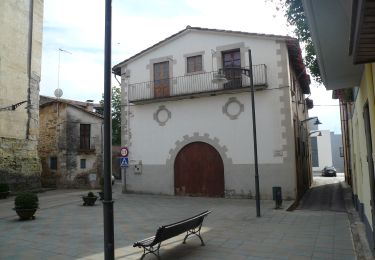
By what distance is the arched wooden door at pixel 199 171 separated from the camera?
16.3 meters

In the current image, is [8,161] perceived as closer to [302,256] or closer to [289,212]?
[289,212]

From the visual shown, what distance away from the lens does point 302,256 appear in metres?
6.66

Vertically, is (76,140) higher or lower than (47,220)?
higher

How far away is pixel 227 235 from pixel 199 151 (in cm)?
852

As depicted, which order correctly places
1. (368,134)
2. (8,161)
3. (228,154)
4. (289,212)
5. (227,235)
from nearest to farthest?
(368,134), (227,235), (289,212), (228,154), (8,161)

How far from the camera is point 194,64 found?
1750 cm

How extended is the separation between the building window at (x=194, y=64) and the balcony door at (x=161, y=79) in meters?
1.25

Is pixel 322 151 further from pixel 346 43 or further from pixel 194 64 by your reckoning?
pixel 346 43

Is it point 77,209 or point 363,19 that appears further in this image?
point 77,209

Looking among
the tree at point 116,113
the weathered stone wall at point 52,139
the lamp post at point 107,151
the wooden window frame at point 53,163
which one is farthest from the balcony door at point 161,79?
the tree at point 116,113

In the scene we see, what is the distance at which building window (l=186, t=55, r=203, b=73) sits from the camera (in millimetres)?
17359

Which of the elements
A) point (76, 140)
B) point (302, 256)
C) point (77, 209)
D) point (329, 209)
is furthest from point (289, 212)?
point (76, 140)

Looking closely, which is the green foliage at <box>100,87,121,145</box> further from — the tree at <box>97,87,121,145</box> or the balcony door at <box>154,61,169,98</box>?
the balcony door at <box>154,61,169,98</box>

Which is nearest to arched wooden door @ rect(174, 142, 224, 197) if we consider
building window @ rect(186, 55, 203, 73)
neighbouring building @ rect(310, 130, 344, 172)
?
building window @ rect(186, 55, 203, 73)
